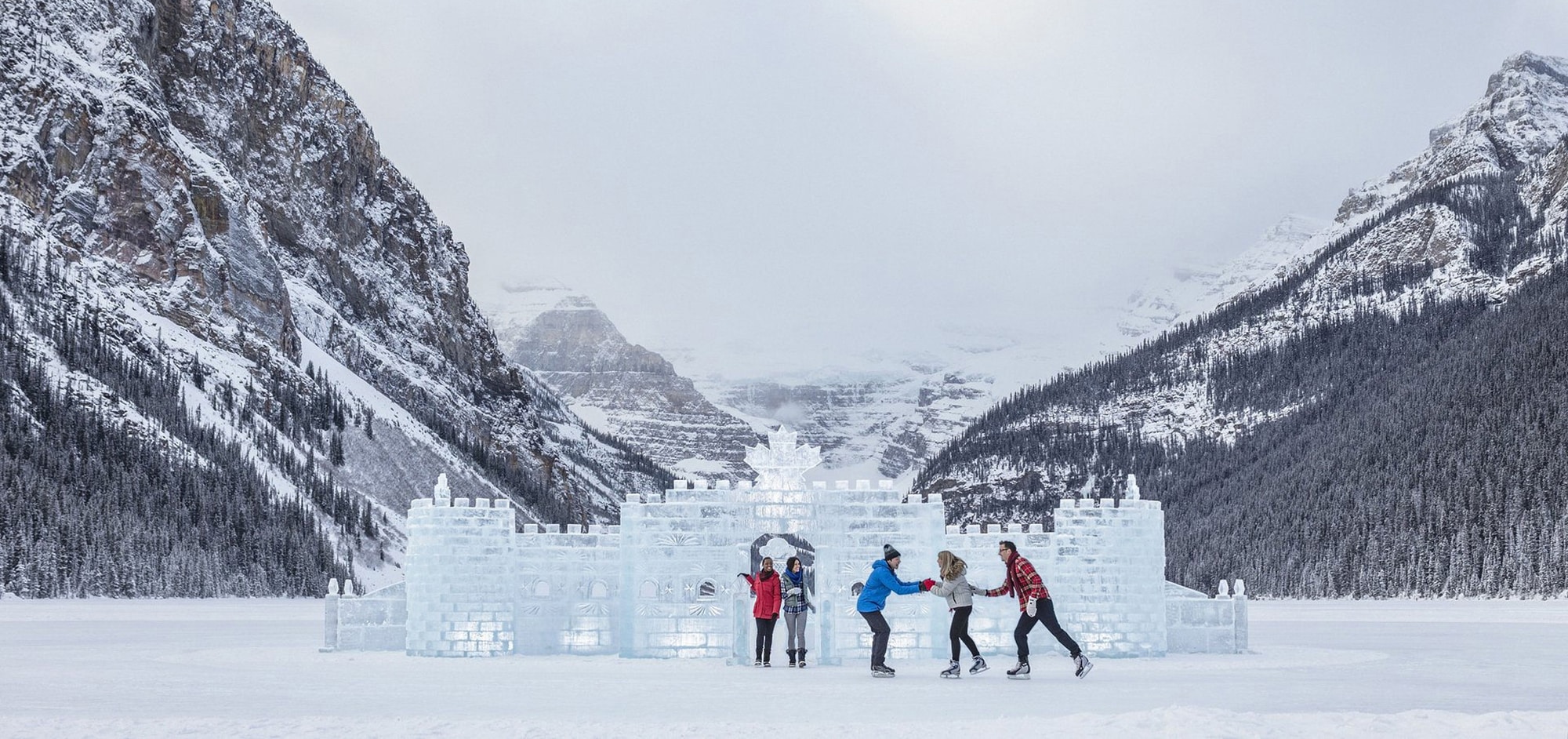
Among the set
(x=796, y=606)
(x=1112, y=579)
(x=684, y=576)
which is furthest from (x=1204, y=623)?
(x=684, y=576)

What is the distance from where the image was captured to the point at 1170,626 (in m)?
39.1

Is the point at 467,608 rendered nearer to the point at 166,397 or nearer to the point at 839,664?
the point at 839,664

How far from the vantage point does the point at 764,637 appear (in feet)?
106

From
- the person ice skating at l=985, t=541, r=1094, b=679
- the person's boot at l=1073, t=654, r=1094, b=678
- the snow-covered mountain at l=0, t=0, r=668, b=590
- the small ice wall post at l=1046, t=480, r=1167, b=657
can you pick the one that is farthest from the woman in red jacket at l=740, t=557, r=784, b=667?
the snow-covered mountain at l=0, t=0, r=668, b=590

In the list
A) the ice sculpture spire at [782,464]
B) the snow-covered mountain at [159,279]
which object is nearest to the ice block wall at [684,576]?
the ice sculpture spire at [782,464]

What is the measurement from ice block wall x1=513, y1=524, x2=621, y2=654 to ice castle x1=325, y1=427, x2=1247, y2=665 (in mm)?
41

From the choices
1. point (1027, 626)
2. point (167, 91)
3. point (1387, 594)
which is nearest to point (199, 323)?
point (167, 91)

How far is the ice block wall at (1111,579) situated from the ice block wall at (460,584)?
13734mm

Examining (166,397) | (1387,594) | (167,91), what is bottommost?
(1387,594)

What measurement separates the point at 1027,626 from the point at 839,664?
6.87 meters

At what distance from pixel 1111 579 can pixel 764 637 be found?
1024 cm

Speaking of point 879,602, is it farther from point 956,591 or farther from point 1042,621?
point 1042,621

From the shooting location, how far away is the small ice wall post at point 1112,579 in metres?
37.3

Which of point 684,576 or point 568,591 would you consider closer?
point 684,576
